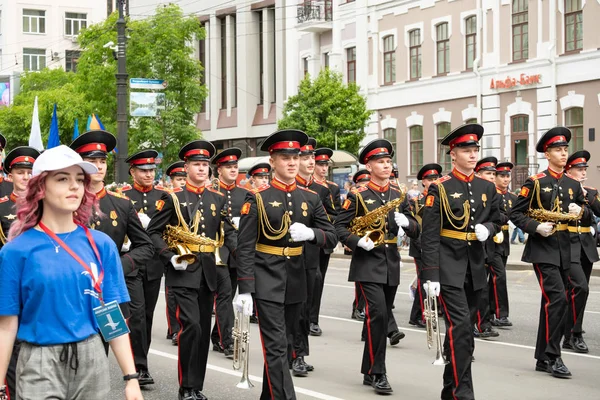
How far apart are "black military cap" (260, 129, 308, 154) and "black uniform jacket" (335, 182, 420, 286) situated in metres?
1.65

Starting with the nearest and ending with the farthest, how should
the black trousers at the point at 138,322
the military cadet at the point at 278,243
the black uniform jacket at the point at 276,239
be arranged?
the military cadet at the point at 278,243 → the black uniform jacket at the point at 276,239 → the black trousers at the point at 138,322

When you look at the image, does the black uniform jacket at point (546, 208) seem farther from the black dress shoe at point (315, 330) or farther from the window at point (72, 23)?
the window at point (72, 23)

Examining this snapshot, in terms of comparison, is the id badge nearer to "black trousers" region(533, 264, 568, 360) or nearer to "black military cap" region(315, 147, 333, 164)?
"black trousers" region(533, 264, 568, 360)

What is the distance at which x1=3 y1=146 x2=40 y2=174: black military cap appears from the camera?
35.6 ft

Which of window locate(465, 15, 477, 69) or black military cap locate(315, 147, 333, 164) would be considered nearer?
black military cap locate(315, 147, 333, 164)

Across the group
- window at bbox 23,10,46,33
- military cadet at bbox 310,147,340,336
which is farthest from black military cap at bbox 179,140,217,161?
window at bbox 23,10,46,33

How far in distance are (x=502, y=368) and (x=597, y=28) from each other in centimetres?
2298

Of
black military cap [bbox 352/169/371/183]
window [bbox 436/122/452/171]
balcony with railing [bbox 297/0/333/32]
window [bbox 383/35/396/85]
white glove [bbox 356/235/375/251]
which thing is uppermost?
balcony with railing [bbox 297/0/333/32]

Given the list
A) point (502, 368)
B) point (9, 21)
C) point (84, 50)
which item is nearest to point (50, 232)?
point (502, 368)

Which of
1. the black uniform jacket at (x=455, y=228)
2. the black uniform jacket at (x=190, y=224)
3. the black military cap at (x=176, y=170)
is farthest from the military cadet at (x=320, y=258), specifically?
the black uniform jacket at (x=455, y=228)

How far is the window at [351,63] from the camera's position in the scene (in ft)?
144

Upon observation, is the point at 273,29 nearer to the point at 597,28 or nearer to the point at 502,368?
the point at 597,28

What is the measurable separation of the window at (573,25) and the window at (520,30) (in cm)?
163

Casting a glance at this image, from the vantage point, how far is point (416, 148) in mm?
40438
